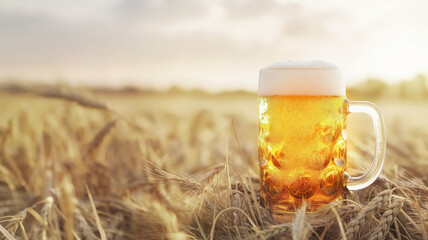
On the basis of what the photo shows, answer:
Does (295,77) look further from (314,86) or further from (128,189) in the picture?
(128,189)

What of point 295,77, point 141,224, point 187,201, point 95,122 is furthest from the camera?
point 95,122

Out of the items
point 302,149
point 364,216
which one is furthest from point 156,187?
point 364,216

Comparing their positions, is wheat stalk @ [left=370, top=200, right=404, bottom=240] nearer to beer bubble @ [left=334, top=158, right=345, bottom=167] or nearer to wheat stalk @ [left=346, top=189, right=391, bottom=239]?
wheat stalk @ [left=346, top=189, right=391, bottom=239]

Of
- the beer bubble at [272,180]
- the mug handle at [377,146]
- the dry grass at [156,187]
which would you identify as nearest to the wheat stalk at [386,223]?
the dry grass at [156,187]

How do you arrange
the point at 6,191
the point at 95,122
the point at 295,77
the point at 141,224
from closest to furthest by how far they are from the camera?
the point at 295,77, the point at 141,224, the point at 6,191, the point at 95,122

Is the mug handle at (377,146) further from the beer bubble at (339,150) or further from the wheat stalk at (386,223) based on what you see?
the wheat stalk at (386,223)

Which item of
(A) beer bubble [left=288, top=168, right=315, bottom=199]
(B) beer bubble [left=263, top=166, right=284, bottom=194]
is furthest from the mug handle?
(B) beer bubble [left=263, top=166, right=284, bottom=194]

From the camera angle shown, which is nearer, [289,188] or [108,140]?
[289,188]

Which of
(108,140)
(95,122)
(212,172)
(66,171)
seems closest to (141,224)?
(212,172)
